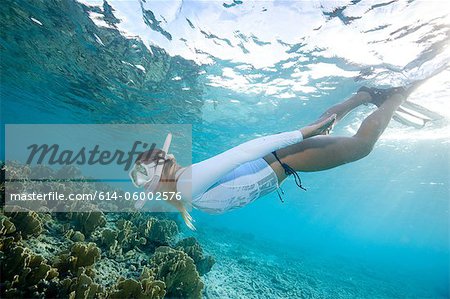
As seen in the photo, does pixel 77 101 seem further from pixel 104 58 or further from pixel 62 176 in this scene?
pixel 62 176

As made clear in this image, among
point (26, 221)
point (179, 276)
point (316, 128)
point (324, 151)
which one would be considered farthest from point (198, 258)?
point (316, 128)

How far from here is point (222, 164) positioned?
A: 337 centimetres

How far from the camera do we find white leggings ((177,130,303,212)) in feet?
11.1

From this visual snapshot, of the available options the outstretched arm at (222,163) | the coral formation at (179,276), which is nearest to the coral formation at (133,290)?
the coral formation at (179,276)

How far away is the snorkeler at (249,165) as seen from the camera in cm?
344

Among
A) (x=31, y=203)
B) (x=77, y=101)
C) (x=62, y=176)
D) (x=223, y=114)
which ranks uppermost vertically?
(x=77, y=101)

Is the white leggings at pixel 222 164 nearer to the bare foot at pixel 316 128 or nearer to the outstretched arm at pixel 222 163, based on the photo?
the outstretched arm at pixel 222 163

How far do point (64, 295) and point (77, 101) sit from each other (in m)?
22.8

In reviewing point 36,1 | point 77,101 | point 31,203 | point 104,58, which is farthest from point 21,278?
point 77,101

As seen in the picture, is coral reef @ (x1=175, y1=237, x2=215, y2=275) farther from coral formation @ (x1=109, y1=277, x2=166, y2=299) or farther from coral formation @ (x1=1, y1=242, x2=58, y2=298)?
coral formation @ (x1=1, y1=242, x2=58, y2=298)

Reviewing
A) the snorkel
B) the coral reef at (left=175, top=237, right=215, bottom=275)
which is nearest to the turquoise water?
the coral reef at (left=175, top=237, right=215, bottom=275)

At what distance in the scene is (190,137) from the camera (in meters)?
26.8

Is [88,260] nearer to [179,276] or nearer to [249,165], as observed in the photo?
[179,276]

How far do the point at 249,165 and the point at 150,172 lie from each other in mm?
1578
